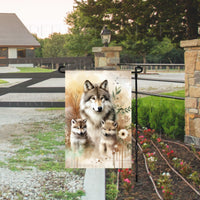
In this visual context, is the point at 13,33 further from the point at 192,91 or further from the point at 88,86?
the point at 88,86

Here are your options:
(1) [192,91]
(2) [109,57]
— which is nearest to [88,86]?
(1) [192,91]

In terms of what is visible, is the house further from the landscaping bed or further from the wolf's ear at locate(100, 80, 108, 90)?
the wolf's ear at locate(100, 80, 108, 90)

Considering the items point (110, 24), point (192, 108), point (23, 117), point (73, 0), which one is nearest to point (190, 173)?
point (192, 108)

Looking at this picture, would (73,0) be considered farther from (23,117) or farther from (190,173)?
(190,173)

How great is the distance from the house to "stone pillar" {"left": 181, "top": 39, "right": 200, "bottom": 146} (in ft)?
59.0

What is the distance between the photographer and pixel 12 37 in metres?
22.4

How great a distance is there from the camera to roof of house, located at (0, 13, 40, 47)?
69.7 ft

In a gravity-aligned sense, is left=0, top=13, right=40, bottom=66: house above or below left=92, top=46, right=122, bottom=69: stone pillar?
above

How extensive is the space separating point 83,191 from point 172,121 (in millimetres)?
2725

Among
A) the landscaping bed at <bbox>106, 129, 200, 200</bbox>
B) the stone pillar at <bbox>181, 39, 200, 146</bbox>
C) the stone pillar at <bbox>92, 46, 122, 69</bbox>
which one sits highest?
the stone pillar at <bbox>92, 46, 122, 69</bbox>

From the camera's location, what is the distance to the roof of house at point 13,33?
2123 cm

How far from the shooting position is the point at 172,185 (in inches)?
140

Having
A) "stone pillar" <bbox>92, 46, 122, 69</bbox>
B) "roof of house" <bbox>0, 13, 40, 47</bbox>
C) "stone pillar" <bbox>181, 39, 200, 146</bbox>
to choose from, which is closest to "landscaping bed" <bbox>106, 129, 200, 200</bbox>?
"stone pillar" <bbox>181, 39, 200, 146</bbox>

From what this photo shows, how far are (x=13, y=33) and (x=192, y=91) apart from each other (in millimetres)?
19900
